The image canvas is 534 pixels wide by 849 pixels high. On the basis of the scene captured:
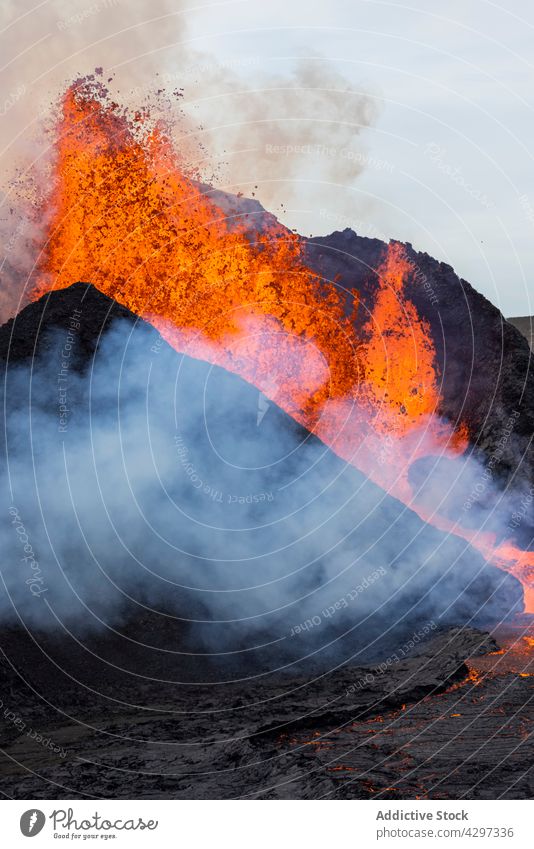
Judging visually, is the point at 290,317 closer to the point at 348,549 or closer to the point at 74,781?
the point at 348,549

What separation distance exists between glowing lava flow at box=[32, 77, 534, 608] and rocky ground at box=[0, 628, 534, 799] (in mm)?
12940

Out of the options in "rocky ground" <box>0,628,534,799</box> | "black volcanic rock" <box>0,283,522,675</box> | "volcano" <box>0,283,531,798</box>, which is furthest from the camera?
"black volcanic rock" <box>0,283,522,675</box>

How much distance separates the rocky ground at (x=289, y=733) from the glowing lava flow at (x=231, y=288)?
12940 mm

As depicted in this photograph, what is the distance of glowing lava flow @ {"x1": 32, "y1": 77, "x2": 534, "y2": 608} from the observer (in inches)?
1144

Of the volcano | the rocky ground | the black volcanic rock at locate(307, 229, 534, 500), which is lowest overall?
the rocky ground

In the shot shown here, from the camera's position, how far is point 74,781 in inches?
456

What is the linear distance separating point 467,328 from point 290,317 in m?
5.93

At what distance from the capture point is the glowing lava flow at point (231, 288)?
1144 inches

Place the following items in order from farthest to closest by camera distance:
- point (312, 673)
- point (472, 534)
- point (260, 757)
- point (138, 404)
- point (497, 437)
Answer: point (497, 437)
point (472, 534)
point (138, 404)
point (312, 673)
point (260, 757)

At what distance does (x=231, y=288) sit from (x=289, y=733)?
1989 cm

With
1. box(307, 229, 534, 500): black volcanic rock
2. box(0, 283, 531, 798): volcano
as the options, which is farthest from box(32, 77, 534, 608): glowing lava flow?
box(0, 283, 531, 798): volcano

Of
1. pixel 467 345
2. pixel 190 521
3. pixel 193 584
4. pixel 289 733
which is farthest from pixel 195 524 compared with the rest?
pixel 467 345

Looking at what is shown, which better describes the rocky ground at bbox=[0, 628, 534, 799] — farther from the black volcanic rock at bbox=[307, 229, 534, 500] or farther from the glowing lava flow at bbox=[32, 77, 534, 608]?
the glowing lava flow at bbox=[32, 77, 534, 608]

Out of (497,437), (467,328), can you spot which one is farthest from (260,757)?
(467,328)
